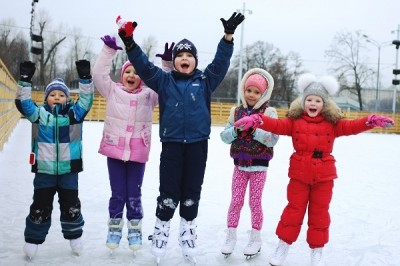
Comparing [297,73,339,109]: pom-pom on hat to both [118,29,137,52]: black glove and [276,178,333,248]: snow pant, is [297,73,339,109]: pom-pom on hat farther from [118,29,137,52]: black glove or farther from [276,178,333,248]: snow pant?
[118,29,137,52]: black glove

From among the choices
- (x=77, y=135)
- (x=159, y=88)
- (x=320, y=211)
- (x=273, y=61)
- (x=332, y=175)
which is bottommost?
(x=320, y=211)

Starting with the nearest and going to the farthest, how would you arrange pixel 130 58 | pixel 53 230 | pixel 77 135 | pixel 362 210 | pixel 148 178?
pixel 130 58, pixel 77 135, pixel 53 230, pixel 362 210, pixel 148 178

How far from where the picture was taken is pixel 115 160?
132 inches

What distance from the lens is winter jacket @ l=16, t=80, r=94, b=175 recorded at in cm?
316

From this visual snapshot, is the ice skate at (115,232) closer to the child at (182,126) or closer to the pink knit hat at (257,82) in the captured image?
the child at (182,126)

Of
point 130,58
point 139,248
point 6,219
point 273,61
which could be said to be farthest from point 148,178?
point 273,61

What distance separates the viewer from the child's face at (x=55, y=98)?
3283 millimetres

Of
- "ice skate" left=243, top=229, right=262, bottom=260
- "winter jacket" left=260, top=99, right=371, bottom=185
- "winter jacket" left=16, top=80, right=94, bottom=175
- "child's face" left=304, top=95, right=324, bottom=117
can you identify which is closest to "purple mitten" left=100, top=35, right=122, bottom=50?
"winter jacket" left=16, top=80, right=94, bottom=175

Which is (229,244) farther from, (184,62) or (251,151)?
(184,62)

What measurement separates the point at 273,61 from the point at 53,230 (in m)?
49.0

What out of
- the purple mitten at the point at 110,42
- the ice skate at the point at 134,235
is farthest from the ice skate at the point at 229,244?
the purple mitten at the point at 110,42

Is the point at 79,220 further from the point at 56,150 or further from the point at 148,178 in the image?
the point at 148,178

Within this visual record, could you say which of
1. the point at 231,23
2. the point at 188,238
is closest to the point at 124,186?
the point at 188,238

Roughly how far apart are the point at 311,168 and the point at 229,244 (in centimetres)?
93
